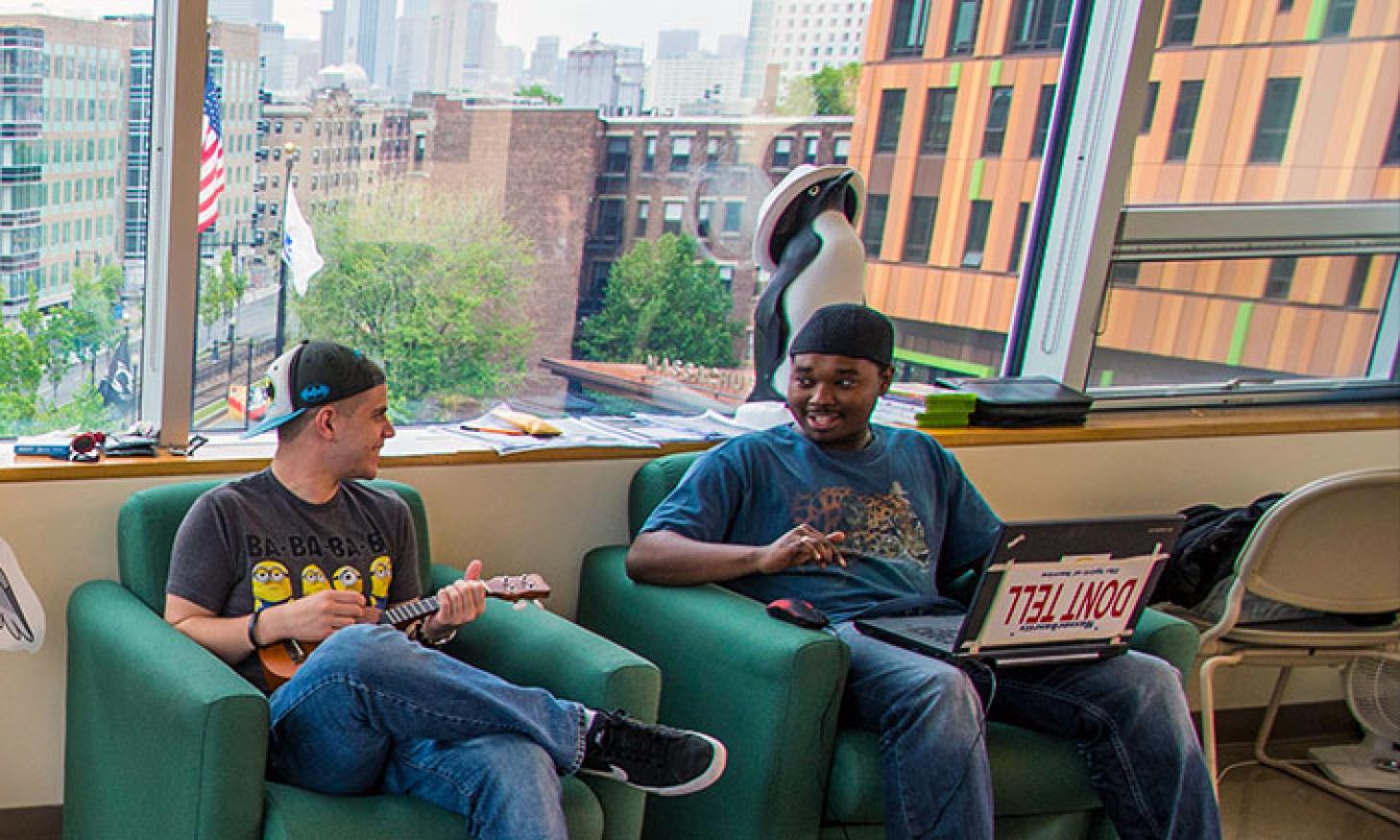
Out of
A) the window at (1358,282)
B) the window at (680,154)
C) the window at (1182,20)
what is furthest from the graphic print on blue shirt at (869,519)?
the window at (1358,282)

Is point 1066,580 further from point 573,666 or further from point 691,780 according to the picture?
point 573,666

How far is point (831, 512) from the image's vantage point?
10.0 ft

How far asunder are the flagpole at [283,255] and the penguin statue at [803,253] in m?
1.04

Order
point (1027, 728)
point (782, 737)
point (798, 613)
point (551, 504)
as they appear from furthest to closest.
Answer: point (551, 504), point (1027, 728), point (798, 613), point (782, 737)

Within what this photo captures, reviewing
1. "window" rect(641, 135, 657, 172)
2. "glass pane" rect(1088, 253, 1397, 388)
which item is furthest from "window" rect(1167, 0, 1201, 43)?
"window" rect(641, 135, 657, 172)

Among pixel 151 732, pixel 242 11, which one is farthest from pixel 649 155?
pixel 151 732

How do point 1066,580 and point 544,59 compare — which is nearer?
point 1066,580

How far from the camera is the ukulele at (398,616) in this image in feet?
8.04

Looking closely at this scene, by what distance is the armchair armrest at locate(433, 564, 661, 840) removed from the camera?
2473 mm

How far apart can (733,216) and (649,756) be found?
1.66 m

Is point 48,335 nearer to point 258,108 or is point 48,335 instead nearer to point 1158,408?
point 258,108

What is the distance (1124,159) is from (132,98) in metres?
2.43

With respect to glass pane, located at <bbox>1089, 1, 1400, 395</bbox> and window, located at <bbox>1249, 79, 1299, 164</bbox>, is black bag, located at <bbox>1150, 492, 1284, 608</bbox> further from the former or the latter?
window, located at <bbox>1249, 79, 1299, 164</bbox>

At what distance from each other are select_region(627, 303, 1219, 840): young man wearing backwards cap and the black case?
55 centimetres
